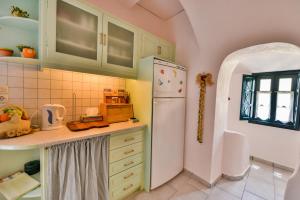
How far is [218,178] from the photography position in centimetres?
206

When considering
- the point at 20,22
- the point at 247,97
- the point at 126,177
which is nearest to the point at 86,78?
the point at 20,22

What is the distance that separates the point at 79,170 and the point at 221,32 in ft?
7.19

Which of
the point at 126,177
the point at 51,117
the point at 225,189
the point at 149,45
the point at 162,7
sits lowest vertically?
the point at 225,189

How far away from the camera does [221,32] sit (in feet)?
5.35

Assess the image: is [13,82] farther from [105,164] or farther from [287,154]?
[287,154]

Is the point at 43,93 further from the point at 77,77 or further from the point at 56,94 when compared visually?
the point at 77,77

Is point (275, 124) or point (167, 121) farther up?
point (167, 121)

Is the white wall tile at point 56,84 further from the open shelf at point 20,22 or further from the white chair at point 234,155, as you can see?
the white chair at point 234,155

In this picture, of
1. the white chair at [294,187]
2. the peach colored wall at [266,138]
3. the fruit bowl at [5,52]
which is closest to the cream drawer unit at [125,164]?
the fruit bowl at [5,52]

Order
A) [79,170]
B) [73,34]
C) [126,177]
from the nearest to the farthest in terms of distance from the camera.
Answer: [79,170] < [73,34] < [126,177]

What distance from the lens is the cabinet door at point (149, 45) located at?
1.88 meters

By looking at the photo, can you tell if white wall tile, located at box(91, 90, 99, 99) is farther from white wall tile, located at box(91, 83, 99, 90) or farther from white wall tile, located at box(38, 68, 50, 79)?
white wall tile, located at box(38, 68, 50, 79)

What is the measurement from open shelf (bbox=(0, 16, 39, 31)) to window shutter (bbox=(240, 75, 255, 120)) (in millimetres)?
3668

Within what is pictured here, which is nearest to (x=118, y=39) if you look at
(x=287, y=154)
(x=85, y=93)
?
(x=85, y=93)
